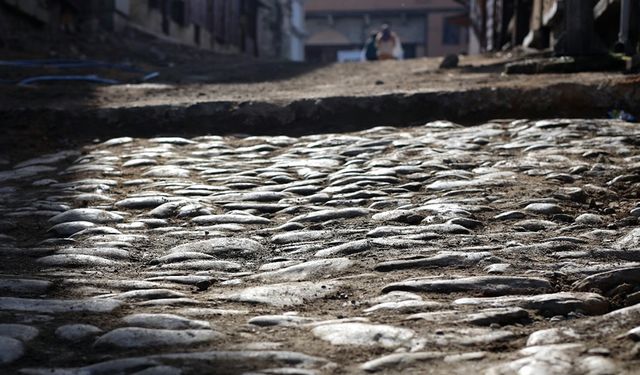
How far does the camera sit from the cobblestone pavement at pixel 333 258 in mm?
2203

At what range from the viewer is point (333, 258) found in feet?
10.4

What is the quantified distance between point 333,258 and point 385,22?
36.1 m

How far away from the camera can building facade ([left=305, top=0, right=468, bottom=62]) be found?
37.8 meters

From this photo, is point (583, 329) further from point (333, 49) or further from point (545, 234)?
point (333, 49)

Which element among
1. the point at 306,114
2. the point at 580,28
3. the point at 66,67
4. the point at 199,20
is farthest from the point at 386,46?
the point at 306,114

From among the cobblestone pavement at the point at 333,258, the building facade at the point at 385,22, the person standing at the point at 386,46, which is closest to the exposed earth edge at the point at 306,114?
the cobblestone pavement at the point at 333,258

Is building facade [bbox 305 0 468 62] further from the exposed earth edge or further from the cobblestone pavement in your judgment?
the cobblestone pavement

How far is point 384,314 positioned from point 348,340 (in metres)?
0.26

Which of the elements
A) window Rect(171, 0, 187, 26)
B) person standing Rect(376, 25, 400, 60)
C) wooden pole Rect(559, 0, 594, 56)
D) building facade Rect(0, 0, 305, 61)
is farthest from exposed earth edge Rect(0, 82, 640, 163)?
person standing Rect(376, 25, 400, 60)

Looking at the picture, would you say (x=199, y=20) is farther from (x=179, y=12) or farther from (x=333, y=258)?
(x=333, y=258)

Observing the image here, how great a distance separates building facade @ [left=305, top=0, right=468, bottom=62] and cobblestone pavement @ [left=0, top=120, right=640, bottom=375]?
3283 centimetres

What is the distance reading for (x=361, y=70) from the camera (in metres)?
11.6

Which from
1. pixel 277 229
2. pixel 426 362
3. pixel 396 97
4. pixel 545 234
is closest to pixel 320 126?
pixel 396 97

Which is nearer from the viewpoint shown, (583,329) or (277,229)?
(583,329)
